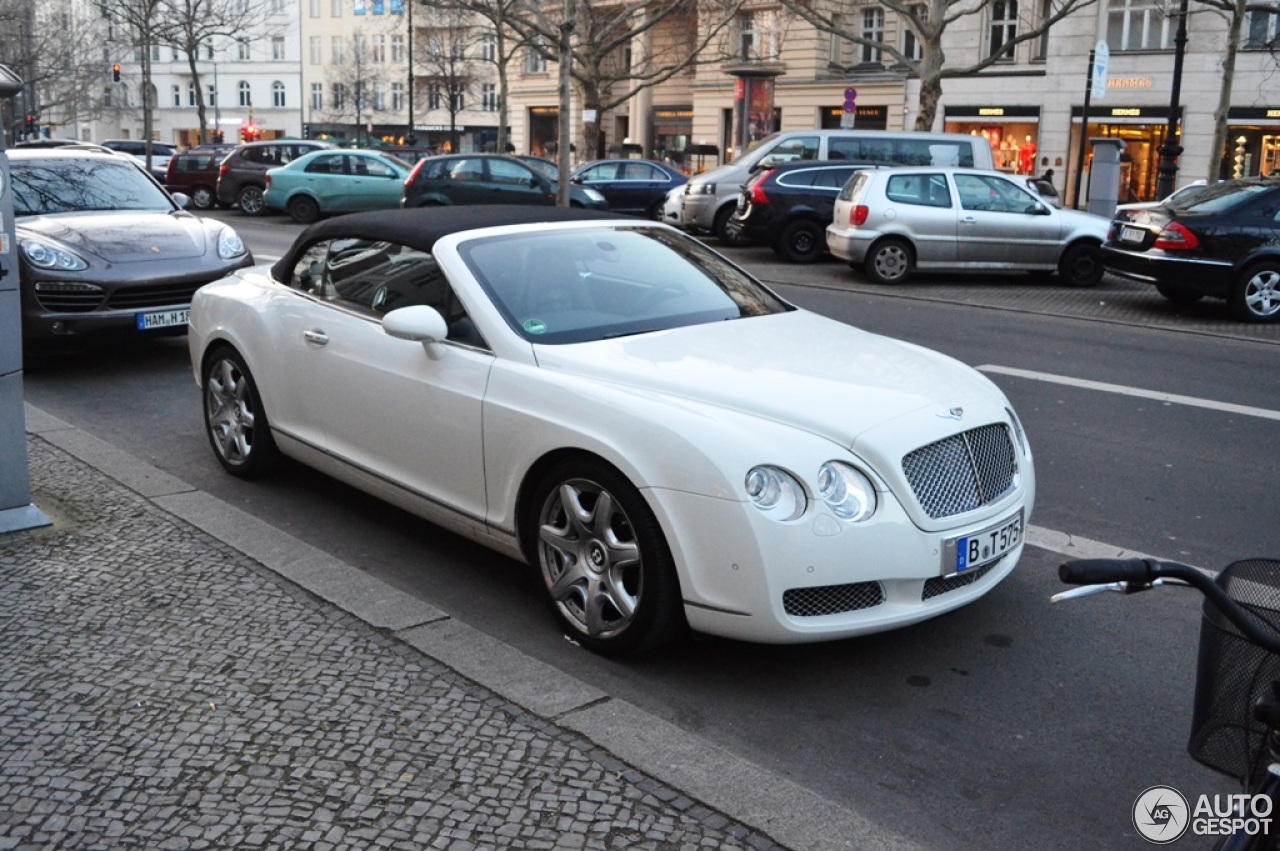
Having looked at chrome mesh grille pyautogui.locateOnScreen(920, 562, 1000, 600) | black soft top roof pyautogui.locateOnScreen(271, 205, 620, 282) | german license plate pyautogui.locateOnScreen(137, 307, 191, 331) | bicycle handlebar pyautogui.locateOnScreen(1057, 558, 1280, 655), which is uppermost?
black soft top roof pyautogui.locateOnScreen(271, 205, 620, 282)

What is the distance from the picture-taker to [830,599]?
418 cm

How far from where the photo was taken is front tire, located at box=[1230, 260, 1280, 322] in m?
13.5

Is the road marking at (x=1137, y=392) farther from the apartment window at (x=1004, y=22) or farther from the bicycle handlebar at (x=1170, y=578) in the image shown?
the apartment window at (x=1004, y=22)

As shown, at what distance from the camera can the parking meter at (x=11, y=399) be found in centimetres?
542

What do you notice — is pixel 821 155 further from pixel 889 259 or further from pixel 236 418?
pixel 236 418

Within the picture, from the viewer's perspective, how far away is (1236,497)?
6.68m

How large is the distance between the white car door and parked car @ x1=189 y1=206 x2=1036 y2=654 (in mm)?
12

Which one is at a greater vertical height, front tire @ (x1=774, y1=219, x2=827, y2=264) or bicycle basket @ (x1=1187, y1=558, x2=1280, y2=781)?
bicycle basket @ (x1=1187, y1=558, x2=1280, y2=781)

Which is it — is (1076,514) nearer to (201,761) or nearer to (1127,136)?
(201,761)

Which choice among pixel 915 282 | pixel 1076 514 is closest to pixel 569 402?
pixel 1076 514

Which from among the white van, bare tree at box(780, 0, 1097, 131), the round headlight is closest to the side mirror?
the round headlight

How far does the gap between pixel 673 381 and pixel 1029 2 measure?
4177 cm

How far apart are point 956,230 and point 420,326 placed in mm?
12798

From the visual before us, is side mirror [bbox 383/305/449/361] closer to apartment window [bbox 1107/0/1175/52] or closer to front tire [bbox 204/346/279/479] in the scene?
front tire [bbox 204/346/279/479]
